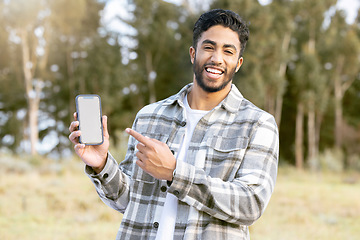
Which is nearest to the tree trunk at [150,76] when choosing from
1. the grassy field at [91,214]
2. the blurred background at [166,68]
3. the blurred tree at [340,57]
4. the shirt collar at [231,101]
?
the blurred background at [166,68]

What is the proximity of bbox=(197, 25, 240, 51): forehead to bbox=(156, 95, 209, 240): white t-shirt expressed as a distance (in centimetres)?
34

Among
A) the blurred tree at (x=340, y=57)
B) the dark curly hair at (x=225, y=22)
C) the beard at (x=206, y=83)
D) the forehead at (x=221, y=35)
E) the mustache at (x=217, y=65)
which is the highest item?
the blurred tree at (x=340, y=57)

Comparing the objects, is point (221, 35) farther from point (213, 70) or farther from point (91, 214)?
point (91, 214)

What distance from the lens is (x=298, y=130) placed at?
2342 cm

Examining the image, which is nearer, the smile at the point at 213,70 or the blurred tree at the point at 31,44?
the smile at the point at 213,70

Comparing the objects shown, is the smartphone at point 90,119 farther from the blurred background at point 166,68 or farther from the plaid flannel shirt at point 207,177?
the blurred background at point 166,68

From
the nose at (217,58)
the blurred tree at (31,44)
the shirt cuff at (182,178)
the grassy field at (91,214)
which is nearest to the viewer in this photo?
the shirt cuff at (182,178)

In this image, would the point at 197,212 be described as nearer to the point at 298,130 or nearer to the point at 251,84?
the point at 251,84

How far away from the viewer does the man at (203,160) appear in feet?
5.59

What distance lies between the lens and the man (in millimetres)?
1703

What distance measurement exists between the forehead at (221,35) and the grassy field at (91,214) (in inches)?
196

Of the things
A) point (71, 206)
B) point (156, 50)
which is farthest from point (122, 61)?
point (71, 206)

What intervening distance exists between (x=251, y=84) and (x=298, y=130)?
5441 millimetres

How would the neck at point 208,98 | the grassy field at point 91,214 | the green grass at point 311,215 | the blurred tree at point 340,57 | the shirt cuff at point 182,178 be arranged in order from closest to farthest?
1. the shirt cuff at point 182,178
2. the neck at point 208,98
3. the grassy field at point 91,214
4. the green grass at point 311,215
5. the blurred tree at point 340,57
